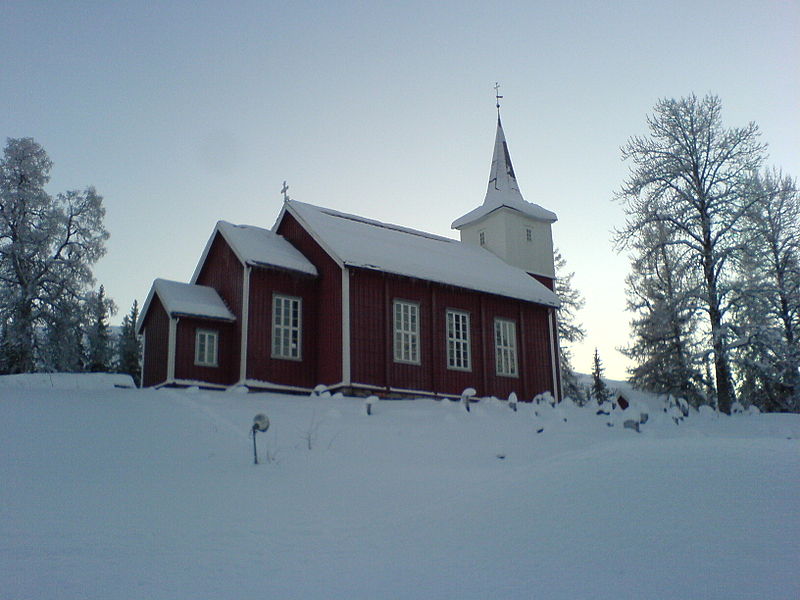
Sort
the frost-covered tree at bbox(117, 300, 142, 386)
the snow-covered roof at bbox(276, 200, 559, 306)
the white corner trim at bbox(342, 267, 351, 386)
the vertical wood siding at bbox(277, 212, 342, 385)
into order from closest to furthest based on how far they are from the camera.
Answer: the white corner trim at bbox(342, 267, 351, 386) → the vertical wood siding at bbox(277, 212, 342, 385) → the snow-covered roof at bbox(276, 200, 559, 306) → the frost-covered tree at bbox(117, 300, 142, 386)

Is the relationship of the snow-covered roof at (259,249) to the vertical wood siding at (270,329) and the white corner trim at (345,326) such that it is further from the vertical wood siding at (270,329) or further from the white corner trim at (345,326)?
the white corner trim at (345,326)

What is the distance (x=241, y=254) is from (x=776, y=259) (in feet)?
66.3

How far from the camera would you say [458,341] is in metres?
23.2

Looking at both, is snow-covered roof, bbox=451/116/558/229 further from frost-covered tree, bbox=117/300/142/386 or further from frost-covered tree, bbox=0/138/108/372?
frost-covered tree, bbox=117/300/142/386

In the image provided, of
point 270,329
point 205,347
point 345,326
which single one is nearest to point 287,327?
point 270,329

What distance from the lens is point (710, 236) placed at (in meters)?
24.7

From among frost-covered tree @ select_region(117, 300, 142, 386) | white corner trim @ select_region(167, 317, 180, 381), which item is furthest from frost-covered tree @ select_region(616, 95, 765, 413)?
frost-covered tree @ select_region(117, 300, 142, 386)

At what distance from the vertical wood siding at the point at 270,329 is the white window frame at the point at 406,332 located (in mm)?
2350

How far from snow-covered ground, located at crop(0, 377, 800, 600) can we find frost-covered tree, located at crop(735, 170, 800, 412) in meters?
12.7

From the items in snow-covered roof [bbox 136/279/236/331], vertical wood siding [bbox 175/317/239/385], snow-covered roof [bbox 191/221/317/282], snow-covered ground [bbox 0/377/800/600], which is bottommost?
snow-covered ground [bbox 0/377/800/600]

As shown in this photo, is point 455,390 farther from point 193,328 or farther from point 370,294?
point 193,328

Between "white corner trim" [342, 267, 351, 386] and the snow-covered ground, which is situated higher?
"white corner trim" [342, 267, 351, 386]

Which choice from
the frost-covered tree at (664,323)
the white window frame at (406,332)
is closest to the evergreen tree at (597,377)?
the frost-covered tree at (664,323)

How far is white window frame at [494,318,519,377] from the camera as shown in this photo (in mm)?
24172
